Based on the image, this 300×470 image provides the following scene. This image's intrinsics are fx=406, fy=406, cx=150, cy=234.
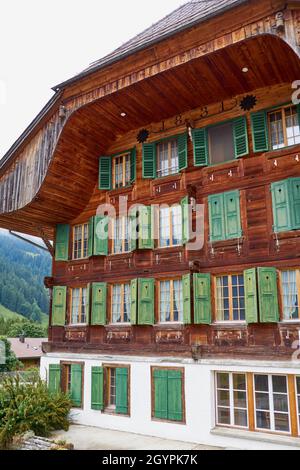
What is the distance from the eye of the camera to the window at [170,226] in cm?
1196

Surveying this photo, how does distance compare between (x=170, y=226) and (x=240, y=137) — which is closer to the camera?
(x=240, y=137)

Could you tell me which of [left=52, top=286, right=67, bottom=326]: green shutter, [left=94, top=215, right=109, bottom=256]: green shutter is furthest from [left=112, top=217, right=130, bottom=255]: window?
[left=52, top=286, right=67, bottom=326]: green shutter

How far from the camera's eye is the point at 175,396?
1063 centimetres

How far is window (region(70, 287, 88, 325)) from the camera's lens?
1372 centimetres

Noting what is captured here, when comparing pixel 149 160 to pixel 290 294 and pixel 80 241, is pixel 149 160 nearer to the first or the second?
pixel 80 241

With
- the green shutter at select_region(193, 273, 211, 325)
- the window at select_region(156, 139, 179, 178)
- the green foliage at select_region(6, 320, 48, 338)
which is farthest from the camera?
the green foliage at select_region(6, 320, 48, 338)

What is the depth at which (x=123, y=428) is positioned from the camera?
37.6ft

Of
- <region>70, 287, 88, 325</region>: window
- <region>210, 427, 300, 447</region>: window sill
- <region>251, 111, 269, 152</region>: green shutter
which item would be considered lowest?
<region>210, 427, 300, 447</region>: window sill

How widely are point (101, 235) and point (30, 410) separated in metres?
5.56

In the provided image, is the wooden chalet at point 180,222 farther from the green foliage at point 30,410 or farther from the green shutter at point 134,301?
the green foliage at point 30,410

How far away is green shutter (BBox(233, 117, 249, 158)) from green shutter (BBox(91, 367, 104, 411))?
24.9 ft

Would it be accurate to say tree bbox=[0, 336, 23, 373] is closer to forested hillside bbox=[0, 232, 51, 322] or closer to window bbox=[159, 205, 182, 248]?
window bbox=[159, 205, 182, 248]

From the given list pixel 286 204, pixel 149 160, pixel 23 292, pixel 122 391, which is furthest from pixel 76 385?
pixel 23 292

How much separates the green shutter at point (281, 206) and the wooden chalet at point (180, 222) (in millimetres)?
34
